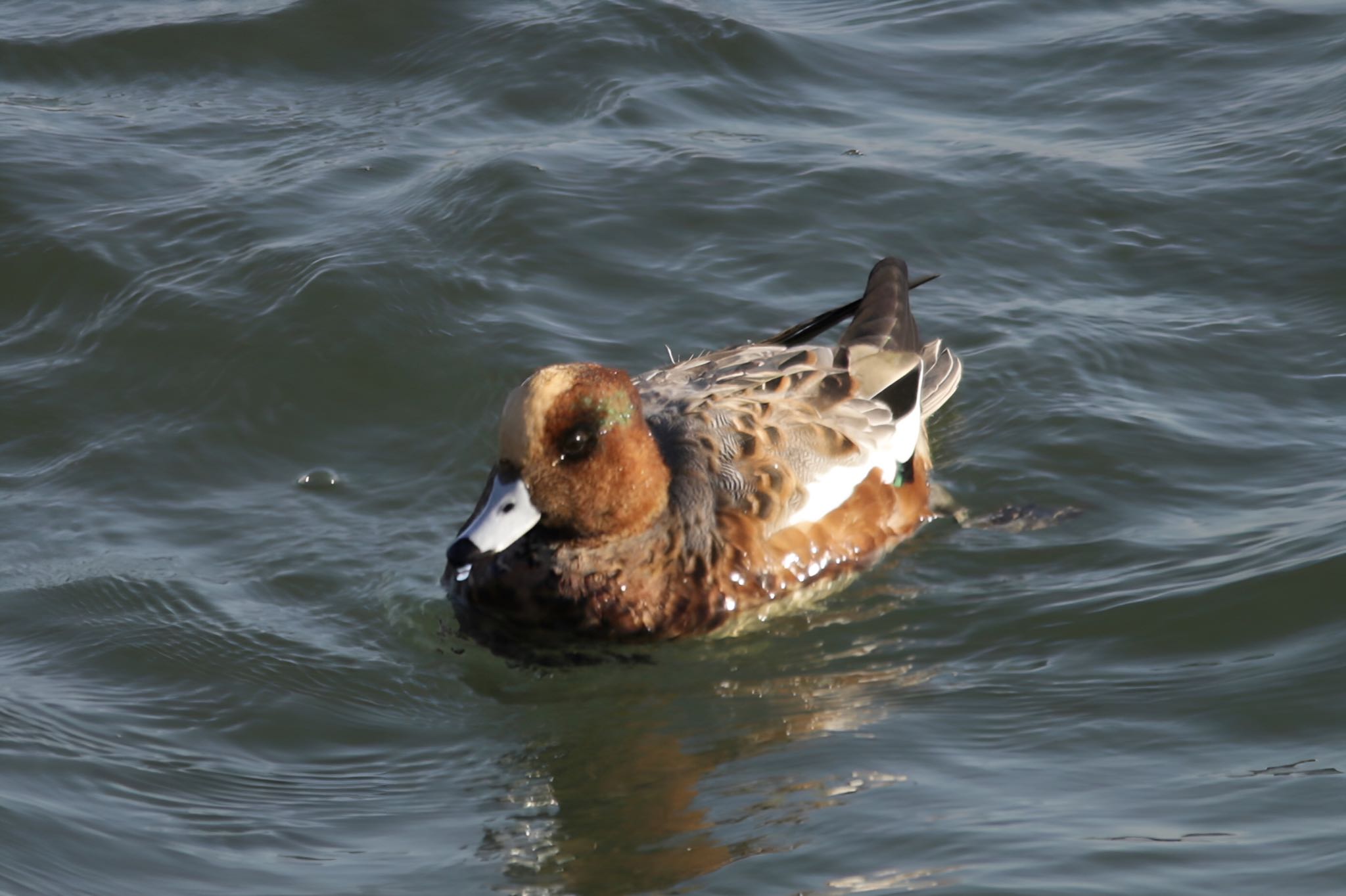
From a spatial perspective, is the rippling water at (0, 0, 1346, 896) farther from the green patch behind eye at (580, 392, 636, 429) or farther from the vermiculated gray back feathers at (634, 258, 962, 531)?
the green patch behind eye at (580, 392, 636, 429)

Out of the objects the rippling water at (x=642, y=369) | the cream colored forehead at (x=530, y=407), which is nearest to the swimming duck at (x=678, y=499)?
the cream colored forehead at (x=530, y=407)

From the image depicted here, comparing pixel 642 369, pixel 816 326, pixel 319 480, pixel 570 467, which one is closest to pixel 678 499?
pixel 570 467

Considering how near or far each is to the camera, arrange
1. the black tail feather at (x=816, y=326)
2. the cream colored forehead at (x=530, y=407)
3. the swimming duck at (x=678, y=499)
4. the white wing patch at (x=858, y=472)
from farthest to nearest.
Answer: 1. the black tail feather at (x=816, y=326)
2. the white wing patch at (x=858, y=472)
3. the swimming duck at (x=678, y=499)
4. the cream colored forehead at (x=530, y=407)

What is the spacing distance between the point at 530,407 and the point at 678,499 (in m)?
0.74

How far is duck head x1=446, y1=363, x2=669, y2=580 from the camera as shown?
6.05 meters

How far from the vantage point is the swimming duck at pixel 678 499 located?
615cm

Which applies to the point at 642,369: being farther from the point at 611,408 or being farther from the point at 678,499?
the point at 611,408

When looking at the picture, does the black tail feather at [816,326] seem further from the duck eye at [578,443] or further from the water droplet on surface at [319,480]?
the water droplet on surface at [319,480]

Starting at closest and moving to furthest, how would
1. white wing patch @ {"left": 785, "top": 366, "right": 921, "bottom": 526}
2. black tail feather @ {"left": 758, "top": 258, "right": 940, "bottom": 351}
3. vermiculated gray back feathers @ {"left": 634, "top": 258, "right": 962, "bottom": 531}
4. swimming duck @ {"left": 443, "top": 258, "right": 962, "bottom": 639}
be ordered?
swimming duck @ {"left": 443, "top": 258, "right": 962, "bottom": 639}, vermiculated gray back feathers @ {"left": 634, "top": 258, "right": 962, "bottom": 531}, white wing patch @ {"left": 785, "top": 366, "right": 921, "bottom": 526}, black tail feather @ {"left": 758, "top": 258, "right": 940, "bottom": 351}

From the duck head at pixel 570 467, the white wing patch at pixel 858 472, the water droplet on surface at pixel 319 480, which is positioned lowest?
the water droplet on surface at pixel 319 480

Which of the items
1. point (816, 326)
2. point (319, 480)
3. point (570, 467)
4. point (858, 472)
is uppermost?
point (816, 326)

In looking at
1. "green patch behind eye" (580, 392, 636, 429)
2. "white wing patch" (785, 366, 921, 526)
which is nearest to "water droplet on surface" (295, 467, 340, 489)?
"green patch behind eye" (580, 392, 636, 429)

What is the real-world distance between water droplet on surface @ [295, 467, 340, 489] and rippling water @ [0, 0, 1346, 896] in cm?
7

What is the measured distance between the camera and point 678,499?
6.50 metres
